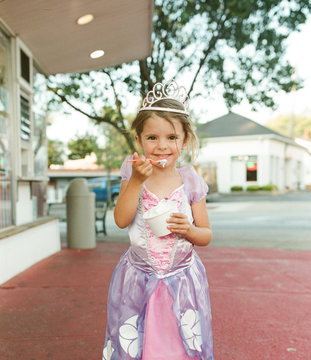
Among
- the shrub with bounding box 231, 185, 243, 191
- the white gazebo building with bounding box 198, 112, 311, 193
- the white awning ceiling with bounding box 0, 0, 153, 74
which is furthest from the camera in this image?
the white gazebo building with bounding box 198, 112, 311, 193

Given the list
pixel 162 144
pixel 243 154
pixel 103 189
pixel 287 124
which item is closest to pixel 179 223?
pixel 162 144

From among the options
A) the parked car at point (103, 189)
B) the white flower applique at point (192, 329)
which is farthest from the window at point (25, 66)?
the parked car at point (103, 189)

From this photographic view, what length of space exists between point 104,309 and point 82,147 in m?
19.8

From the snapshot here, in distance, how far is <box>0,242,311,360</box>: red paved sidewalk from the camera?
3164 mm

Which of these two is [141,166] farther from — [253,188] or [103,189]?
[253,188]

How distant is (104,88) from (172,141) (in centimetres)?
800

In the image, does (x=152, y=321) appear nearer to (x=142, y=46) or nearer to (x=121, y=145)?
(x=142, y=46)

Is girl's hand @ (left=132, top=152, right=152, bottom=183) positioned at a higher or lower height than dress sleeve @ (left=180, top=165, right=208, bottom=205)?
higher

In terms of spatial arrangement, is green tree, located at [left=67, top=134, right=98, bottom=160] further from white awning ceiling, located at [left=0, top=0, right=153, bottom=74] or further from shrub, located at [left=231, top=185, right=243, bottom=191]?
white awning ceiling, located at [left=0, top=0, right=153, bottom=74]

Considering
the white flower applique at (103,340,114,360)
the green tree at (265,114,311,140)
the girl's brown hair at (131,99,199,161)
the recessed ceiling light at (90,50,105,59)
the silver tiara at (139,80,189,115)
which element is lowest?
the white flower applique at (103,340,114,360)

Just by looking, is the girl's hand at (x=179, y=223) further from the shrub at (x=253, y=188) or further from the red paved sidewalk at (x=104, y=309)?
the shrub at (x=253, y=188)

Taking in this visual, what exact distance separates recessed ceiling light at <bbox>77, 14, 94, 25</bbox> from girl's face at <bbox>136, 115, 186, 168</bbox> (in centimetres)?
360

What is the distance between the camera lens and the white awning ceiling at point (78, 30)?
4707 mm

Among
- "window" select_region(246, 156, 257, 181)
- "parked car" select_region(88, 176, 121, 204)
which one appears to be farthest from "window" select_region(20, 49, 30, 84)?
"window" select_region(246, 156, 257, 181)
